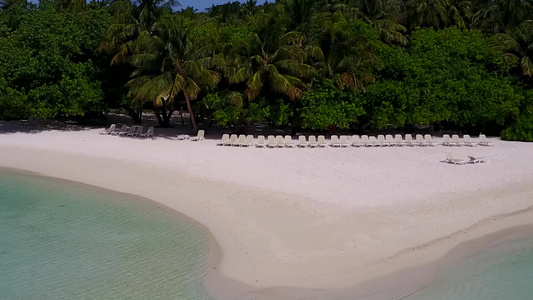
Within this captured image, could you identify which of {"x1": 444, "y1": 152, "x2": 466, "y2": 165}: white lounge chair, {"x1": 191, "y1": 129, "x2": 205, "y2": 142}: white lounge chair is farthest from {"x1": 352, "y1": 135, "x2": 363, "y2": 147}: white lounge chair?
{"x1": 191, "y1": 129, "x2": 205, "y2": 142}: white lounge chair

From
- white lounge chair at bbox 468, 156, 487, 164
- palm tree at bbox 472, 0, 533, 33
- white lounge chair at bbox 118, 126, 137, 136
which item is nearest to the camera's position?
Answer: white lounge chair at bbox 468, 156, 487, 164

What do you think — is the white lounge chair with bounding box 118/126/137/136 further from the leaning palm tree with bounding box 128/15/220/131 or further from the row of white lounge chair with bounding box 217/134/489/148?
the row of white lounge chair with bounding box 217/134/489/148

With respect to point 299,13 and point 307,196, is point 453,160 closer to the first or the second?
point 307,196

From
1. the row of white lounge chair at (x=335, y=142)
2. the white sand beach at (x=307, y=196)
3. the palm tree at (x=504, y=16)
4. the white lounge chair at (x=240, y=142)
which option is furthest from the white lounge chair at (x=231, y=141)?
the palm tree at (x=504, y=16)

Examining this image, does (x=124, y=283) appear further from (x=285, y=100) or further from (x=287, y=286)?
(x=285, y=100)

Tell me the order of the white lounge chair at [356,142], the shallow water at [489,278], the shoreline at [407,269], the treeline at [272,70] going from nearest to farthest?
the shoreline at [407,269]
the shallow water at [489,278]
the white lounge chair at [356,142]
the treeline at [272,70]

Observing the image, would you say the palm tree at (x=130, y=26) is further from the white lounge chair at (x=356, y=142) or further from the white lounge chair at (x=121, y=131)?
the white lounge chair at (x=356, y=142)
